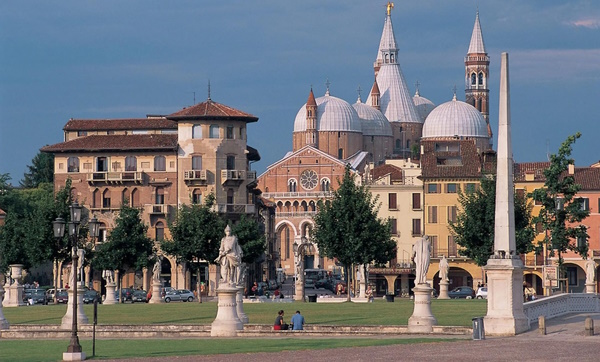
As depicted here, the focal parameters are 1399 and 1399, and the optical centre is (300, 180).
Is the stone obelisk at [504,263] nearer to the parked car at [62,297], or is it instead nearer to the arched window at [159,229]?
the parked car at [62,297]

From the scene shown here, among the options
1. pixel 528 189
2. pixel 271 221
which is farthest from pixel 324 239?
pixel 271 221

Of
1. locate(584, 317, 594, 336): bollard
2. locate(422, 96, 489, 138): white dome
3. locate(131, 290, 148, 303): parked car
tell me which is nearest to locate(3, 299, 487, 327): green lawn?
locate(584, 317, 594, 336): bollard

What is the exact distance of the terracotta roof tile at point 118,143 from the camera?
9550 centimetres

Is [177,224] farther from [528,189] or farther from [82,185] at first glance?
[528,189]

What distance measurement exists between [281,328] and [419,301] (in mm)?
4336

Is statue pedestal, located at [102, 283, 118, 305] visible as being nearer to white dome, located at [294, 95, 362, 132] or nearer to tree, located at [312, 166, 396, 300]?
tree, located at [312, 166, 396, 300]

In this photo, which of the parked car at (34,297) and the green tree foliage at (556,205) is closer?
the green tree foliage at (556,205)

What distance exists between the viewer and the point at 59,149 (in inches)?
3775

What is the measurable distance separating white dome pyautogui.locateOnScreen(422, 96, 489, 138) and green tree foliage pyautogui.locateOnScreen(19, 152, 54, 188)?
52.8m

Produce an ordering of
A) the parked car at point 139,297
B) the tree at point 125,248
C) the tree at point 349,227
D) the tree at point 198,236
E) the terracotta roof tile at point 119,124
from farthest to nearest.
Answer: the terracotta roof tile at point 119,124 < the parked car at point 139,297 < the tree at point 125,248 < the tree at point 198,236 < the tree at point 349,227

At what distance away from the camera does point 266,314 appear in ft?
164

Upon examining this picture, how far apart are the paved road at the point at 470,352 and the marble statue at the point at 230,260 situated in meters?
8.45

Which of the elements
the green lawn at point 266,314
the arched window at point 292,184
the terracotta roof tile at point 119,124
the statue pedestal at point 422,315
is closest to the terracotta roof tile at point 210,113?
the terracotta roof tile at point 119,124

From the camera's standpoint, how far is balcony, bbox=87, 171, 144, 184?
94.8 meters
